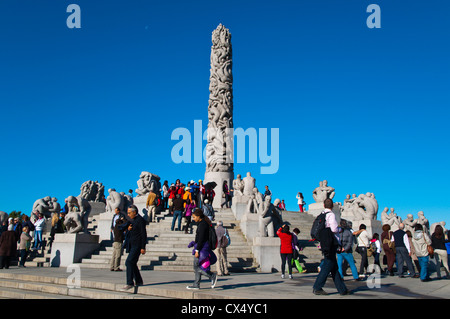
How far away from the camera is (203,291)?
21.5 ft

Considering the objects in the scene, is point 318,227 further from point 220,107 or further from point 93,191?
point 93,191

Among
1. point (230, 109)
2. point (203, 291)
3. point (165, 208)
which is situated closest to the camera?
point (203, 291)

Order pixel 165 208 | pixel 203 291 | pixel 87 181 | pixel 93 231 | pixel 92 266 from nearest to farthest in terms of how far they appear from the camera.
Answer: pixel 203 291 < pixel 92 266 < pixel 93 231 < pixel 165 208 < pixel 87 181

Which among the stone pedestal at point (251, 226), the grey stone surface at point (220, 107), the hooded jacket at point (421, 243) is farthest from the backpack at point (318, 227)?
the grey stone surface at point (220, 107)

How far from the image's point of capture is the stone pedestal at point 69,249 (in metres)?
12.2

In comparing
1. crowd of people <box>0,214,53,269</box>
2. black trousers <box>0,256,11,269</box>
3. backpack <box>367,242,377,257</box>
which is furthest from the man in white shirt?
black trousers <box>0,256,11,269</box>

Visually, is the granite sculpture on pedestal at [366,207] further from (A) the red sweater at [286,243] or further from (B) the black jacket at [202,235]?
(B) the black jacket at [202,235]

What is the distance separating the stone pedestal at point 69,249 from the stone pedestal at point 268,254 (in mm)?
5632

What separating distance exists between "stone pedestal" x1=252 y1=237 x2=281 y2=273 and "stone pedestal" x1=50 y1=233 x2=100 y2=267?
5.63 meters

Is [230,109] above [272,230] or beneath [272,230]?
above

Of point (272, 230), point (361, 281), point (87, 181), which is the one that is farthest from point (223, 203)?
point (361, 281)

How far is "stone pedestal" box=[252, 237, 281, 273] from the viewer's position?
11594 mm
